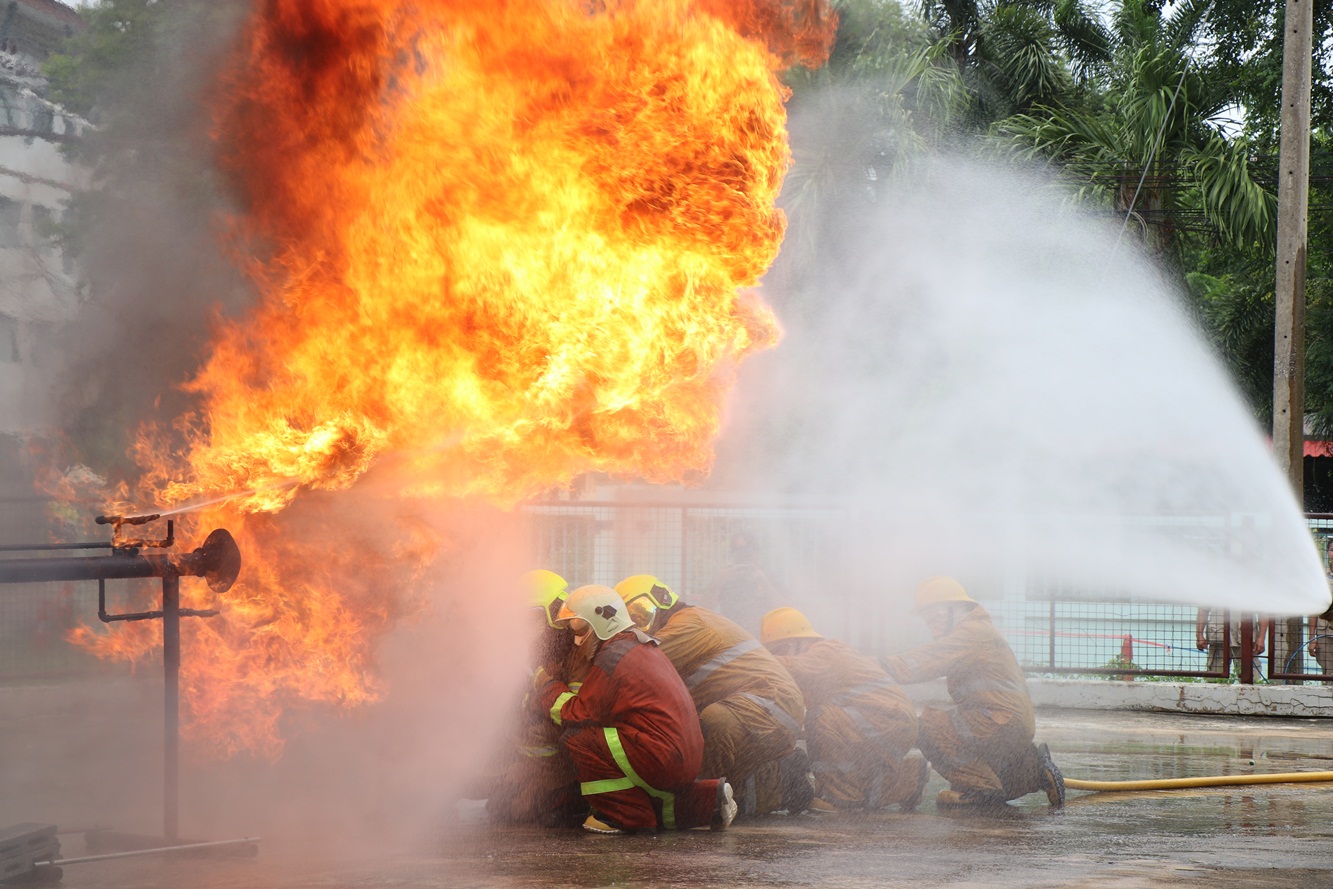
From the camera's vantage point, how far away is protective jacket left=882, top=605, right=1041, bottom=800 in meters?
8.27

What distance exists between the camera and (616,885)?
6.20m

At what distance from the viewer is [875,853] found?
7.05 meters

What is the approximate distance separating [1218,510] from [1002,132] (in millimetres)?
8824

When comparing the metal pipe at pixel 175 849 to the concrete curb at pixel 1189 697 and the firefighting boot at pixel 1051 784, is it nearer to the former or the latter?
the firefighting boot at pixel 1051 784

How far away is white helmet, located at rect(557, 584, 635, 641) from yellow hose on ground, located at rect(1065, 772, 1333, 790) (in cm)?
364

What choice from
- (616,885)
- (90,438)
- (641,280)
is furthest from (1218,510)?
(90,438)

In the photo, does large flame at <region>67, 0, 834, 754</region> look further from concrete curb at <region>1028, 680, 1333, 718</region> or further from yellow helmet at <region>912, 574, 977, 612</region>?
concrete curb at <region>1028, 680, 1333, 718</region>

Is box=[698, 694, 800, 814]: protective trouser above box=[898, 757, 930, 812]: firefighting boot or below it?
above

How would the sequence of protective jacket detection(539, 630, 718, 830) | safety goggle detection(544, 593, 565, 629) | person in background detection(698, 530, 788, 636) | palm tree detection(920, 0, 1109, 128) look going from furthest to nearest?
palm tree detection(920, 0, 1109, 128) < person in background detection(698, 530, 788, 636) < safety goggle detection(544, 593, 565, 629) < protective jacket detection(539, 630, 718, 830)

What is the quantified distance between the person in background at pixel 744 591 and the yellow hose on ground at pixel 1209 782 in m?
4.21

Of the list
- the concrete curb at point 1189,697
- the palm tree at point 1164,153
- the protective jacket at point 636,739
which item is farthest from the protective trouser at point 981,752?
the palm tree at point 1164,153

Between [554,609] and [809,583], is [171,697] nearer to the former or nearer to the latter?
[554,609]

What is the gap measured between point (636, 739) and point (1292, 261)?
9847mm

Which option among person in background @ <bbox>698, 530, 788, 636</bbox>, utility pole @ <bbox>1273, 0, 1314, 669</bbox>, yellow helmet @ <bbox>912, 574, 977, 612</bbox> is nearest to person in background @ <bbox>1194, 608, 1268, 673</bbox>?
utility pole @ <bbox>1273, 0, 1314, 669</bbox>
